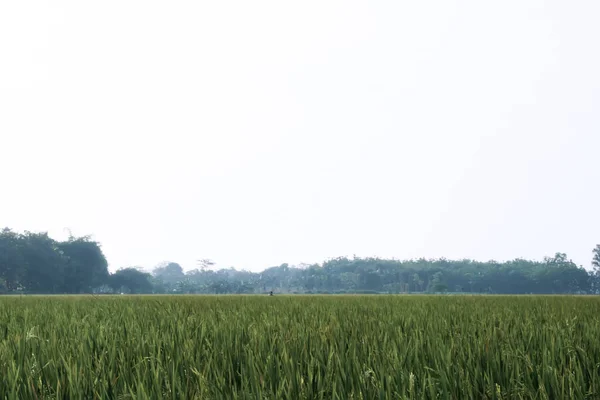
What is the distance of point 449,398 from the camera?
2.77 metres

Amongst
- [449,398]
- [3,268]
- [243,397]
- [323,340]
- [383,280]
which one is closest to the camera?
[243,397]

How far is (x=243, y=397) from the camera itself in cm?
259

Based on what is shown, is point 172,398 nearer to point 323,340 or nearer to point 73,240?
point 323,340

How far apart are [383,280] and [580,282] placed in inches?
2283

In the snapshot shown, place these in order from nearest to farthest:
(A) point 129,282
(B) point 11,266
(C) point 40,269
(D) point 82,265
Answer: (B) point 11,266, (C) point 40,269, (D) point 82,265, (A) point 129,282

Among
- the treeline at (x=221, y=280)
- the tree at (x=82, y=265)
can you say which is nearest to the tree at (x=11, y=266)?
the treeline at (x=221, y=280)

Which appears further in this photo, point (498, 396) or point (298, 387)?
point (298, 387)

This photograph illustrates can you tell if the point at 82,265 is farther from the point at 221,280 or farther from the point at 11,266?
the point at 221,280

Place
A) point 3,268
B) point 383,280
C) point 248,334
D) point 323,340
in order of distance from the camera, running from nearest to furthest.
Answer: point 323,340 < point 248,334 < point 3,268 < point 383,280

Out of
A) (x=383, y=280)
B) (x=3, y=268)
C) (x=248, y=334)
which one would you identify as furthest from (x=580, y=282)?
(x=248, y=334)

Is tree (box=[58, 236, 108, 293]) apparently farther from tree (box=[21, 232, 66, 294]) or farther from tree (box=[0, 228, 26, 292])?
tree (box=[0, 228, 26, 292])

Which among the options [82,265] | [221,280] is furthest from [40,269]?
[221,280]

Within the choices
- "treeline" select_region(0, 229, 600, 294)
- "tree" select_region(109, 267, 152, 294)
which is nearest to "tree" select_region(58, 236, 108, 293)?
A: "treeline" select_region(0, 229, 600, 294)

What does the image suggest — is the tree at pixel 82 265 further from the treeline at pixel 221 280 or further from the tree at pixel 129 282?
the tree at pixel 129 282
